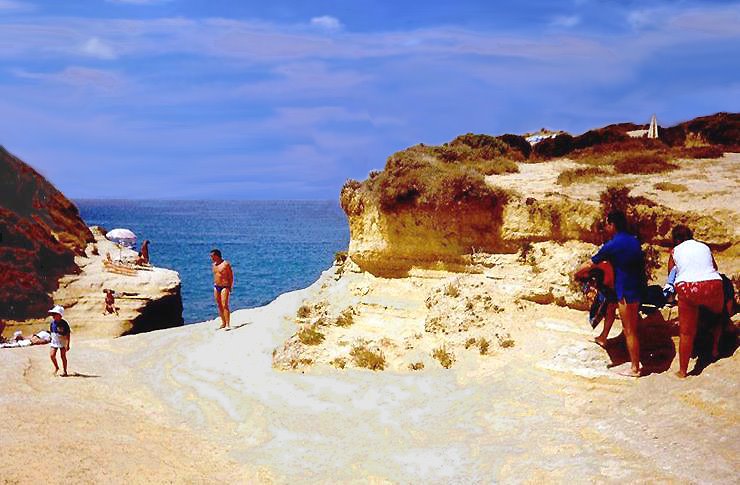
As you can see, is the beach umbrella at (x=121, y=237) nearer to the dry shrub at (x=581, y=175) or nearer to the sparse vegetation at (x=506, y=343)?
the dry shrub at (x=581, y=175)

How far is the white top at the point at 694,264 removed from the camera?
6.71m

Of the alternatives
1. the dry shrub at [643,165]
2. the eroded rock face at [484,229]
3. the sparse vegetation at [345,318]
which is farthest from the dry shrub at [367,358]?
the dry shrub at [643,165]

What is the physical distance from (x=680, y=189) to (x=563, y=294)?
3.34m

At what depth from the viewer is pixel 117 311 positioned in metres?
23.4

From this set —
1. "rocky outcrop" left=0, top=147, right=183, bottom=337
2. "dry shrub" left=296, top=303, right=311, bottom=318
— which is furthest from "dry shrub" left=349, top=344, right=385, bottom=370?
"rocky outcrop" left=0, top=147, right=183, bottom=337

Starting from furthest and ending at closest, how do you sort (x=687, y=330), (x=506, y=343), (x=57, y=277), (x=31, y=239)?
(x=31, y=239), (x=57, y=277), (x=506, y=343), (x=687, y=330)

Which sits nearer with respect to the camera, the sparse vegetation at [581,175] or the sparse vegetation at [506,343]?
the sparse vegetation at [506,343]

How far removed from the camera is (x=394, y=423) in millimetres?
7883

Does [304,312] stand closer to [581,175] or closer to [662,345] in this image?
[581,175]

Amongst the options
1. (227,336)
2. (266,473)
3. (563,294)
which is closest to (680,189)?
(563,294)

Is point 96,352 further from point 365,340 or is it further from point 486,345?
point 486,345

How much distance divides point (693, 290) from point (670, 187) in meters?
A: 4.86

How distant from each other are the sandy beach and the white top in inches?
41.9

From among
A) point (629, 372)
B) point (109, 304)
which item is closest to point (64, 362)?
point (629, 372)
